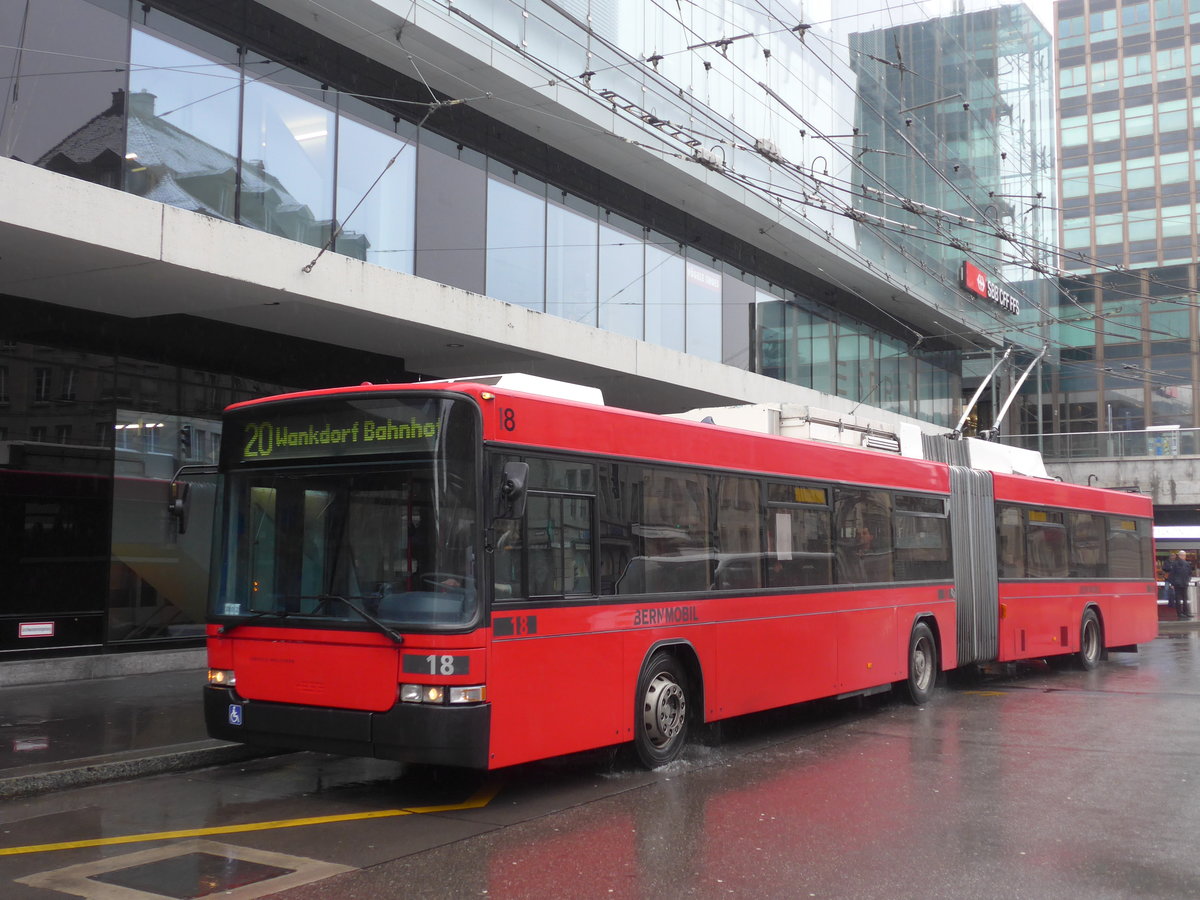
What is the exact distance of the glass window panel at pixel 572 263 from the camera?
62.3 feet

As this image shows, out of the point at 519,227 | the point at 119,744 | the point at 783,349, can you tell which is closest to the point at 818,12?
the point at 783,349

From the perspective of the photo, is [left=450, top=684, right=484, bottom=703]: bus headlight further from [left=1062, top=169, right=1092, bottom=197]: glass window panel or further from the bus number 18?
[left=1062, top=169, right=1092, bottom=197]: glass window panel

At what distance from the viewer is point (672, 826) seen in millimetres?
7207

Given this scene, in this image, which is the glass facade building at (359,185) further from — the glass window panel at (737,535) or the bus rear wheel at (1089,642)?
the bus rear wheel at (1089,642)

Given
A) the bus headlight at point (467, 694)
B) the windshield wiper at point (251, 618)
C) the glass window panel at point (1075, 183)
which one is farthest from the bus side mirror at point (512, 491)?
the glass window panel at point (1075, 183)

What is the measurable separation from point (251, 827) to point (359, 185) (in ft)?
32.8

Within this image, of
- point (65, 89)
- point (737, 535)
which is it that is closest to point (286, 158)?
point (65, 89)

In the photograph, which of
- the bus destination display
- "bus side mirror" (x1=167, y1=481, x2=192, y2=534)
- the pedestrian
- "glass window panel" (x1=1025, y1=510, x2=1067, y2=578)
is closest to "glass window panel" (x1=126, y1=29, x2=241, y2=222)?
"bus side mirror" (x1=167, y1=481, x2=192, y2=534)

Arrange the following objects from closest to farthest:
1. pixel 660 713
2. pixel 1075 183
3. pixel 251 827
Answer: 1. pixel 251 827
2. pixel 660 713
3. pixel 1075 183

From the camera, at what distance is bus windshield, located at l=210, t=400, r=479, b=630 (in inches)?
291

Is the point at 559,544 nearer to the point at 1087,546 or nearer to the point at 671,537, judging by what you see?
the point at 671,537

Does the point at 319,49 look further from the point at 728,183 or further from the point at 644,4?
the point at 728,183

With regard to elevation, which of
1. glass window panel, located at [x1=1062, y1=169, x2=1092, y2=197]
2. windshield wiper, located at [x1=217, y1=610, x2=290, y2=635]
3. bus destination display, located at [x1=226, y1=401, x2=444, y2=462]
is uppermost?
glass window panel, located at [x1=1062, y1=169, x2=1092, y2=197]

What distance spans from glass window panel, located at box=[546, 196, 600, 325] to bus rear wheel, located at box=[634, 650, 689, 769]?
10487mm
